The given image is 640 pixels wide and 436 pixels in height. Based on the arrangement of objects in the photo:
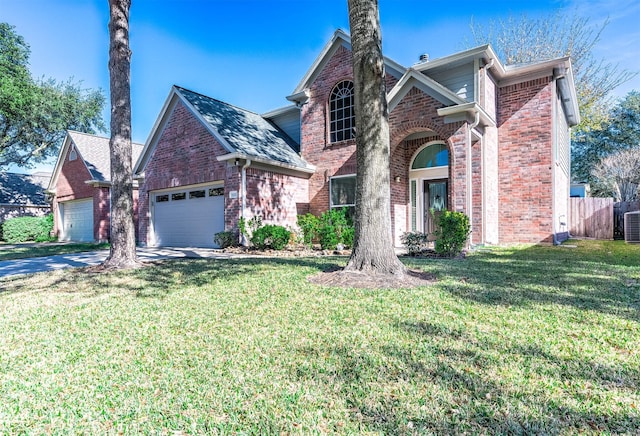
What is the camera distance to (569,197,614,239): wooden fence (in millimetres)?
13945

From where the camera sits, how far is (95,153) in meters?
19.0

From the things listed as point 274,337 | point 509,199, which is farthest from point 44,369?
point 509,199

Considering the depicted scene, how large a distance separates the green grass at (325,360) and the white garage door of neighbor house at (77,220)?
50.6 ft

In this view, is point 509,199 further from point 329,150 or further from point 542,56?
point 542,56

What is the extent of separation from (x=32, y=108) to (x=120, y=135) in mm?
21004

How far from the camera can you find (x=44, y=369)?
8.64 ft

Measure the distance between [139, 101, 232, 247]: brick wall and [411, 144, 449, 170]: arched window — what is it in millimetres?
6317

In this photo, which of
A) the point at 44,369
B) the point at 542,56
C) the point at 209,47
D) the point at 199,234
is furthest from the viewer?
the point at 542,56

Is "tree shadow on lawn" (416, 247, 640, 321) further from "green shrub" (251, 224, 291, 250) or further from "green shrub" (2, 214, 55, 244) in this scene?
"green shrub" (2, 214, 55, 244)

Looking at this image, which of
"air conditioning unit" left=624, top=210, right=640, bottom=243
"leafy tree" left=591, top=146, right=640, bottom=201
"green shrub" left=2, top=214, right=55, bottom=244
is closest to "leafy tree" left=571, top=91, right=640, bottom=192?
"leafy tree" left=591, top=146, right=640, bottom=201

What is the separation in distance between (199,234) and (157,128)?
16.0 ft

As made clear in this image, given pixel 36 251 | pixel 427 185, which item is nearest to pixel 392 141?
pixel 427 185

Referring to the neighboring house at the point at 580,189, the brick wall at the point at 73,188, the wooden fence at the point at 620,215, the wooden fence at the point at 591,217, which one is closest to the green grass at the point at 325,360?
the wooden fence at the point at 591,217

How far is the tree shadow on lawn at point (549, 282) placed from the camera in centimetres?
413
